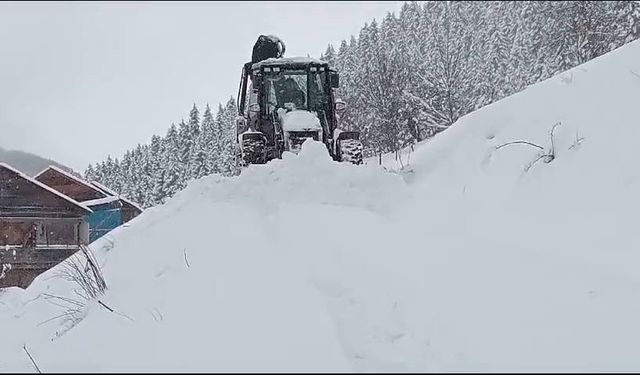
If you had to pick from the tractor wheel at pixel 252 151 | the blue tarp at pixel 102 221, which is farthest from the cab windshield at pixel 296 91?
the blue tarp at pixel 102 221

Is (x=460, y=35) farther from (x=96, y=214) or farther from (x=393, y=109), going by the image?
(x=96, y=214)

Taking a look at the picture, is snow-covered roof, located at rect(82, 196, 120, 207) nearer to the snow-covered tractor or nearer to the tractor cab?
the snow-covered tractor

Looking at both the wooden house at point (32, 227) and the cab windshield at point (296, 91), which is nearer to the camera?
the cab windshield at point (296, 91)

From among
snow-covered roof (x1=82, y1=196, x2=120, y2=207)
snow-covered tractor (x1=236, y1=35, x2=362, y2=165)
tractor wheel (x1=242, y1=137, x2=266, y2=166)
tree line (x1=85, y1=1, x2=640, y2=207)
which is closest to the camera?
tractor wheel (x1=242, y1=137, x2=266, y2=166)

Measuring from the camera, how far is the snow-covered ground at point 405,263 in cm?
321

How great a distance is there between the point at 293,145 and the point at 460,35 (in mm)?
35457

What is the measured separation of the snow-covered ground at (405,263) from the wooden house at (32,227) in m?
16.2

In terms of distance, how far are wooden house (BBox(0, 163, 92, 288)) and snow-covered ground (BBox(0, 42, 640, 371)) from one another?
16170 mm

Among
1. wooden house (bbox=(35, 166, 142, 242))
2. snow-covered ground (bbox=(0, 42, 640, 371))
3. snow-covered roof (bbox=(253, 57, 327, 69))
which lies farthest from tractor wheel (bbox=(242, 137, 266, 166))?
wooden house (bbox=(35, 166, 142, 242))

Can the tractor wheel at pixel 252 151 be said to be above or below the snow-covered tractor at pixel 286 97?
below

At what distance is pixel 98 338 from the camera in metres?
3.70

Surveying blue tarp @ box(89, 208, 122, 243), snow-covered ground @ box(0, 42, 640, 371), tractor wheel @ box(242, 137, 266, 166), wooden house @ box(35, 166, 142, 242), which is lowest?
blue tarp @ box(89, 208, 122, 243)

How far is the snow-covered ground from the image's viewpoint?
3.21 meters

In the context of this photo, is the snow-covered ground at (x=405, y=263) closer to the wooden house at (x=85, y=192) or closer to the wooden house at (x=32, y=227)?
the wooden house at (x=32, y=227)
